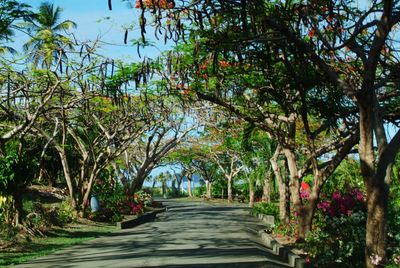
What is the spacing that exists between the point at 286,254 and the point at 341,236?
2239mm

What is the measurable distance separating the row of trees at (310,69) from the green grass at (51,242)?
5.84 meters

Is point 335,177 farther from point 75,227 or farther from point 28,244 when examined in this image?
point 28,244

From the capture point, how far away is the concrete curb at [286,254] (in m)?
12.0

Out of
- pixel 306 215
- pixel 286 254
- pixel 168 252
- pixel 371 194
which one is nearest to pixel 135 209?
pixel 168 252

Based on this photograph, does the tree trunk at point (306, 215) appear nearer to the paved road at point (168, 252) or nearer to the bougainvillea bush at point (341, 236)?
the bougainvillea bush at point (341, 236)

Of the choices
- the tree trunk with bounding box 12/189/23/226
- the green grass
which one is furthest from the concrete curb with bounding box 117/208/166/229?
the tree trunk with bounding box 12/189/23/226

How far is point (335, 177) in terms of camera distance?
3422cm

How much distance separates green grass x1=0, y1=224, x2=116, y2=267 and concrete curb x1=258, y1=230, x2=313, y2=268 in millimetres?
5973

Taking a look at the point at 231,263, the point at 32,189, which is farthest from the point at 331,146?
the point at 32,189

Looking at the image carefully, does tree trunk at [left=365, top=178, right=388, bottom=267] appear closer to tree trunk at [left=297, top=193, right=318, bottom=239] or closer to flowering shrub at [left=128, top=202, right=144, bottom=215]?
tree trunk at [left=297, top=193, right=318, bottom=239]

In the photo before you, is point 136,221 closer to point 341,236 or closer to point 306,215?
point 306,215

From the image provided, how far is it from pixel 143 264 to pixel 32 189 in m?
23.2

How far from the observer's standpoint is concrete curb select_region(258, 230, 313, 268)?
39.4ft

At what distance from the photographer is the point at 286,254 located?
13.8 meters
